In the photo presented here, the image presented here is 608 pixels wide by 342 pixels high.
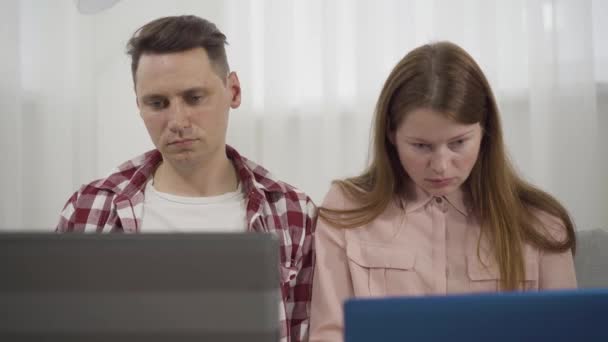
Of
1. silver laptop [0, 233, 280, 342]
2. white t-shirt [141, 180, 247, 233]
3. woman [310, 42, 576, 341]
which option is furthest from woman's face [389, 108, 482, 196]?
silver laptop [0, 233, 280, 342]

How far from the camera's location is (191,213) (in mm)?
1402

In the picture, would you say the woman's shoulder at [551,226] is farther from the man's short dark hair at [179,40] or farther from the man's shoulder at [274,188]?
the man's short dark hair at [179,40]

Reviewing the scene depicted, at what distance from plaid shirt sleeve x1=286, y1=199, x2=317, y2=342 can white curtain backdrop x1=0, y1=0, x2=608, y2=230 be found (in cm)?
65

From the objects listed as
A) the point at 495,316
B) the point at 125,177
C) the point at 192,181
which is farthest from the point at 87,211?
the point at 495,316

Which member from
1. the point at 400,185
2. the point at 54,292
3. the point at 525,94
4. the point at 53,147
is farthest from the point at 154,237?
the point at 53,147

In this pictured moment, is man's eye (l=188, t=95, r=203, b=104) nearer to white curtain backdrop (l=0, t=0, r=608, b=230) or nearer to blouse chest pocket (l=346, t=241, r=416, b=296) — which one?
blouse chest pocket (l=346, t=241, r=416, b=296)

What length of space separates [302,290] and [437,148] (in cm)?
39

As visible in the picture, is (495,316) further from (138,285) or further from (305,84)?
(305,84)

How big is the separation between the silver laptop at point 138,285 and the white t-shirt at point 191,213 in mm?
837

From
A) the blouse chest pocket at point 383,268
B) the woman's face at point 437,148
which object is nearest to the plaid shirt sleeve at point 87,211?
the blouse chest pocket at point 383,268

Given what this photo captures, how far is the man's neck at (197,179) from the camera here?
1.41 m

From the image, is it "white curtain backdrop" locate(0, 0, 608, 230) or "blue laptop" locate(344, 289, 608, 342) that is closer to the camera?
"blue laptop" locate(344, 289, 608, 342)

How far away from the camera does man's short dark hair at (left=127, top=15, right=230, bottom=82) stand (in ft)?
4.48

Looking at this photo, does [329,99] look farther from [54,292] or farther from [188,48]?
[54,292]
